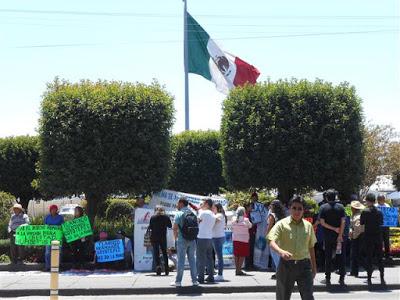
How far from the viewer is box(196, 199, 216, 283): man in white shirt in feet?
41.8

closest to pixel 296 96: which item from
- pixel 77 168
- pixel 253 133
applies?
pixel 253 133

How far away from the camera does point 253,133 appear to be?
1791 centimetres

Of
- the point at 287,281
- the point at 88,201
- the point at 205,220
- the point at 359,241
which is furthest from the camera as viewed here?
the point at 88,201

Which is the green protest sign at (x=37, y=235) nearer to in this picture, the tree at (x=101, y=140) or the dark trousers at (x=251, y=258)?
the tree at (x=101, y=140)

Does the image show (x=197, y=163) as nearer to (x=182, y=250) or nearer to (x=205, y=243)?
(x=205, y=243)

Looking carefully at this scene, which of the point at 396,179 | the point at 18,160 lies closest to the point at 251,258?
the point at 18,160

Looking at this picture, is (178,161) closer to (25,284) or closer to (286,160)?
(286,160)

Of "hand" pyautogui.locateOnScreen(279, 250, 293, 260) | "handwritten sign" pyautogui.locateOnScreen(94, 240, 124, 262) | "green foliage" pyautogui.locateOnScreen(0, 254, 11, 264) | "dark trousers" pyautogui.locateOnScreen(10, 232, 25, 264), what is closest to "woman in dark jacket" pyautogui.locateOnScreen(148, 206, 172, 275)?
"handwritten sign" pyautogui.locateOnScreen(94, 240, 124, 262)

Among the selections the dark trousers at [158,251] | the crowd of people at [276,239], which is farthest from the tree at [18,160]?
the dark trousers at [158,251]

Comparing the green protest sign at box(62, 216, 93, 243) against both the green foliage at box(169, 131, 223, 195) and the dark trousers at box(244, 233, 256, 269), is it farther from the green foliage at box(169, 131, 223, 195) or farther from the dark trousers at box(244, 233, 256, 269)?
the green foliage at box(169, 131, 223, 195)

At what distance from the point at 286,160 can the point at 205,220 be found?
580 centimetres

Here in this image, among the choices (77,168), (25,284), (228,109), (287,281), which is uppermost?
(228,109)

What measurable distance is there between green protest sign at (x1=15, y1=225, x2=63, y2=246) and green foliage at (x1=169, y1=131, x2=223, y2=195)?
1338 centimetres

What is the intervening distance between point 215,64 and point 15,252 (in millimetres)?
15217
